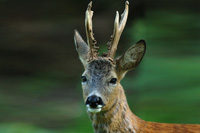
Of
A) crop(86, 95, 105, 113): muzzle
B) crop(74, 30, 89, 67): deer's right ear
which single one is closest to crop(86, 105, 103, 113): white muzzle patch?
crop(86, 95, 105, 113): muzzle

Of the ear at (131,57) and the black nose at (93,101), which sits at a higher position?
the ear at (131,57)

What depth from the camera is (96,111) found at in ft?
12.2

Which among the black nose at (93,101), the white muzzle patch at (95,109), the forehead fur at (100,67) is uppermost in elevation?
the forehead fur at (100,67)

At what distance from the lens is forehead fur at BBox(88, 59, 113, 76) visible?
3.96 m

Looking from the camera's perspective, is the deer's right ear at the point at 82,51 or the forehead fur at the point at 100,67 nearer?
the forehead fur at the point at 100,67

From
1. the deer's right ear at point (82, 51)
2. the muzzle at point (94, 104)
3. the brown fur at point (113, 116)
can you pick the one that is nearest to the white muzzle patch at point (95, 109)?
the muzzle at point (94, 104)

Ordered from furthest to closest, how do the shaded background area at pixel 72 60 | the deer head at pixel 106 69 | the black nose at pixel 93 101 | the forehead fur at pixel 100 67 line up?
the shaded background area at pixel 72 60 → the forehead fur at pixel 100 67 → the deer head at pixel 106 69 → the black nose at pixel 93 101

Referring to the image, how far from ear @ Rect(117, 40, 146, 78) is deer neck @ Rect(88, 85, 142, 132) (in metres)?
0.27

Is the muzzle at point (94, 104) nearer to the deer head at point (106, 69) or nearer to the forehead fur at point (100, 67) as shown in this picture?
→ the deer head at point (106, 69)

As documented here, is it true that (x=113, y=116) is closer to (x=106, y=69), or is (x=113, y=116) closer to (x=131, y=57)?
(x=106, y=69)

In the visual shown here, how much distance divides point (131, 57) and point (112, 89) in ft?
1.12

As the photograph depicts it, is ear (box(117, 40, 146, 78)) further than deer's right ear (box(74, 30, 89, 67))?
No

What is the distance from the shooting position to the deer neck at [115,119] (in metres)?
3.90

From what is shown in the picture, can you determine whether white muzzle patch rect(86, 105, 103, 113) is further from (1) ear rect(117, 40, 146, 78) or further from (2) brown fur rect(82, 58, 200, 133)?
(1) ear rect(117, 40, 146, 78)
